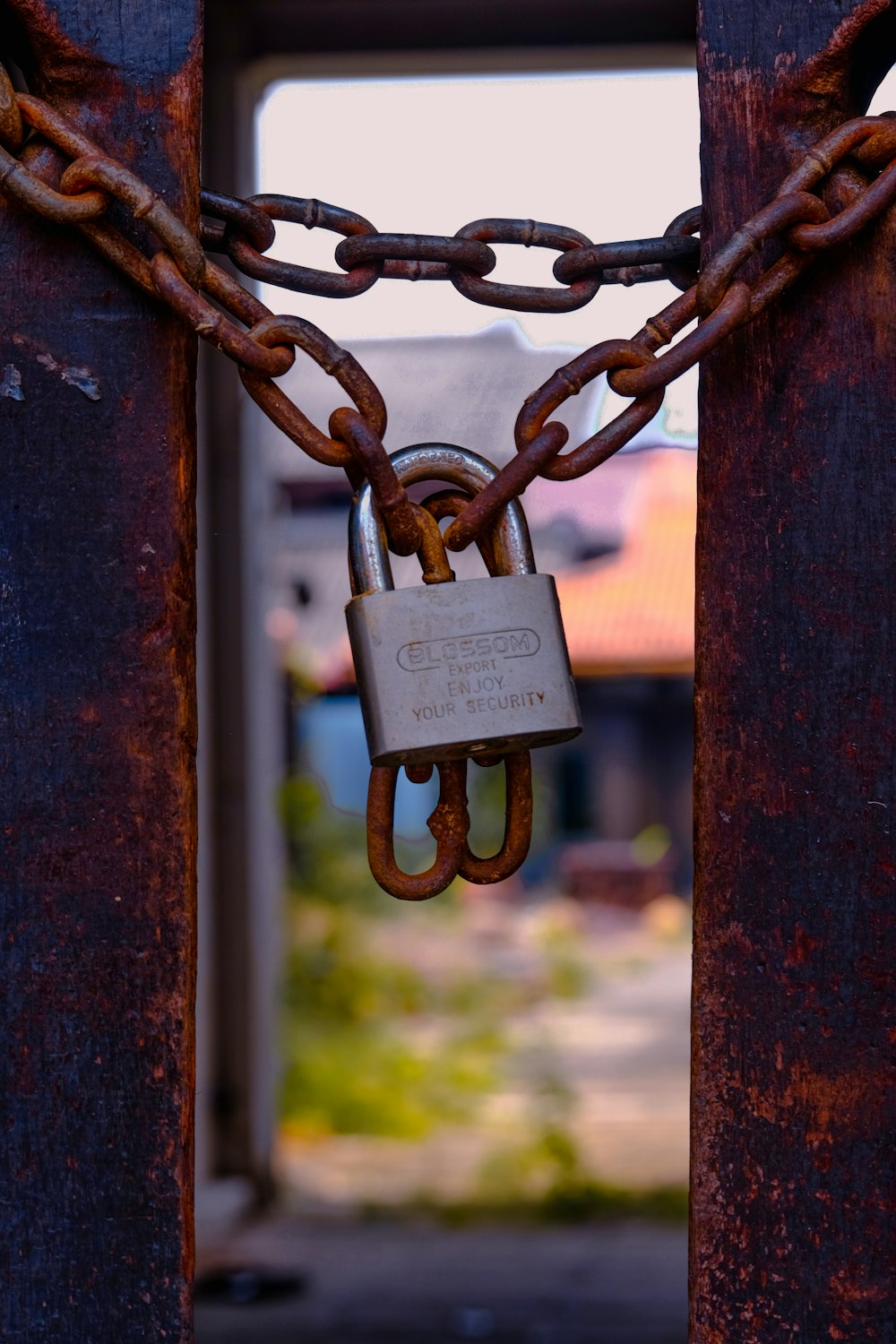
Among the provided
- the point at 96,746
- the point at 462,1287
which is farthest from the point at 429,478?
the point at 462,1287

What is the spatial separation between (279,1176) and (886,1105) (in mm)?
2971

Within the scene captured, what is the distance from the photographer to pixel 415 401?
470 inches

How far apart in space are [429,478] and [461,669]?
0.35ft

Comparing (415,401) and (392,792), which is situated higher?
(415,401)

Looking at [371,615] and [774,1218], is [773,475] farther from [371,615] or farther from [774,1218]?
[774,1218]

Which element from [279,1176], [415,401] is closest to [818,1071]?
[279,1176]

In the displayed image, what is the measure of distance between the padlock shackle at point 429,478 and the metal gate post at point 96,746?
90mm

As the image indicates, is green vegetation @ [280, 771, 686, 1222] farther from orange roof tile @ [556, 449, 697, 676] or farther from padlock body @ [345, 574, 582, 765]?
padlock body @ [345, 574, 582, 765]

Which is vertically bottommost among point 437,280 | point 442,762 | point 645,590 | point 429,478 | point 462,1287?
point 462,1287

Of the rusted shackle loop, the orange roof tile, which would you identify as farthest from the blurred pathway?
the orange roof tile

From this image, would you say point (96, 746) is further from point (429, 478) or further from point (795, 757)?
point (795, 757)

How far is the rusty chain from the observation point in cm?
64

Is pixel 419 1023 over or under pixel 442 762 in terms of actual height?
under

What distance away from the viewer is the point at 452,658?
678 mm
